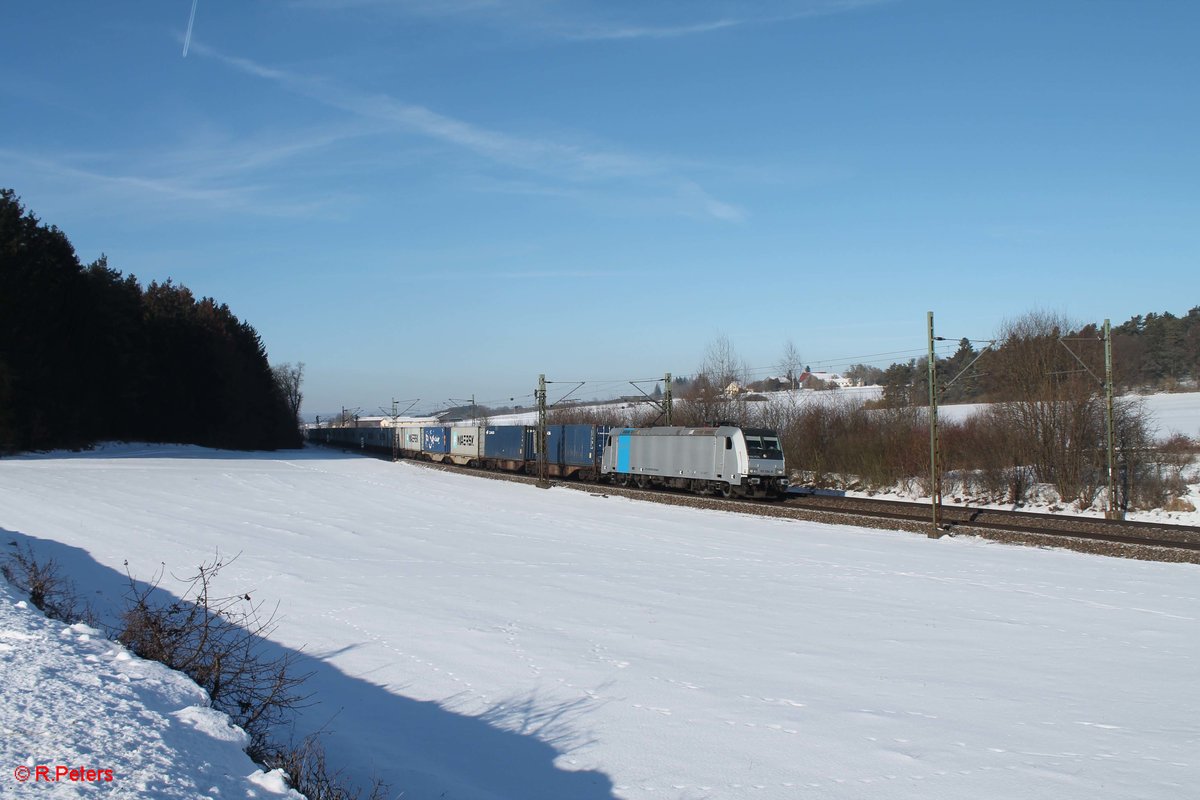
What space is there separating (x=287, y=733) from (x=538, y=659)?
3.50 meters

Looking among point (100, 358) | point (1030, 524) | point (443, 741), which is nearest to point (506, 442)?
point (100, 358)

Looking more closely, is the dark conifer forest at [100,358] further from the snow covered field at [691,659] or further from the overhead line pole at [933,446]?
the overhead line pole at [933,446]

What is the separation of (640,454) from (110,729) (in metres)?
32.7

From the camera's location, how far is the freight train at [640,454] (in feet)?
101

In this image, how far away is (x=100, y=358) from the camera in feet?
162

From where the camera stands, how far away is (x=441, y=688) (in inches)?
362

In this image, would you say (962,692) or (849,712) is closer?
(849,712)

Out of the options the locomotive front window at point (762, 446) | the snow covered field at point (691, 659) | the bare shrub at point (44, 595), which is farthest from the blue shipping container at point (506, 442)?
the bare shrub at point (44, 595)

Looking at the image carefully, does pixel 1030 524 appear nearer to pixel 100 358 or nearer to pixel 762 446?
pixel 762 446

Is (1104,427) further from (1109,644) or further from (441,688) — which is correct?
(441,688)

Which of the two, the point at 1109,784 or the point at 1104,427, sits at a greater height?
the point at 1104,427

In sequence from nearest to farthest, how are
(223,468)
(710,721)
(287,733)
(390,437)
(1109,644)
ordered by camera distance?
1. (287,733)
2. (710,721)
3. (1109,644)
4. (223,468)
5. (390,437)

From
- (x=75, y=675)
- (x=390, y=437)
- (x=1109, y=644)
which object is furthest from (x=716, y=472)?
(x=390, y=437)

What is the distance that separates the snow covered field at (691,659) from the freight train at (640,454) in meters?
7.75
